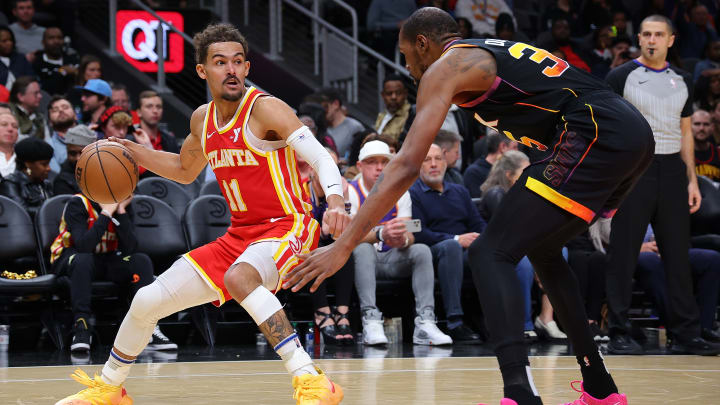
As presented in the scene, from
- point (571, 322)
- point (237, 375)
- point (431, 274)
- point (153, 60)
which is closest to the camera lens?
point (571, 322)

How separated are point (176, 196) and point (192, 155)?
412 cm

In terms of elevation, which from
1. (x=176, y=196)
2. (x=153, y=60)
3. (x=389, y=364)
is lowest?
(x=389, y=364)

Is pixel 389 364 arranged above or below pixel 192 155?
below

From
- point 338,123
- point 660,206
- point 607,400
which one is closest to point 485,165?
point 338,123

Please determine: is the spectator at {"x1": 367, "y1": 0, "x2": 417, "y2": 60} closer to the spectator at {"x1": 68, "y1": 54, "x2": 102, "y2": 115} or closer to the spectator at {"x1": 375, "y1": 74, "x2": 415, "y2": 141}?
the spectator at {"x1": 375, "y1": 74, "x2": 415, "y2": 141}

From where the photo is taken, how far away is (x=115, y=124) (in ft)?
29.6

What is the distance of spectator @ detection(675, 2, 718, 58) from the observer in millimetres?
15734

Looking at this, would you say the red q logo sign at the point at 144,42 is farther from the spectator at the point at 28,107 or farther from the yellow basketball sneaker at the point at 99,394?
the yellow basketball sneaker at the point at 99,394

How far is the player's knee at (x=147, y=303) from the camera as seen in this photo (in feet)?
15.9

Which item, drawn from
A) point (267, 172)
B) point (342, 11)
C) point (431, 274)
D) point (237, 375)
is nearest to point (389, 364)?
point (237, 375)

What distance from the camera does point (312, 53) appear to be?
15.7 m

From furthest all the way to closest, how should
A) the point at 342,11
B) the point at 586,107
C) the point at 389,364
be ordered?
the point at 342,11 < the point at 389,364 < the point at 586,107

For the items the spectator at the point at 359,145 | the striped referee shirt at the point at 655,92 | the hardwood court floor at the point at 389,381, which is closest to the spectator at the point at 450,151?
the spectator at the point at 359,145

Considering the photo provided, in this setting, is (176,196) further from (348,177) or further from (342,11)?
(342,11)
